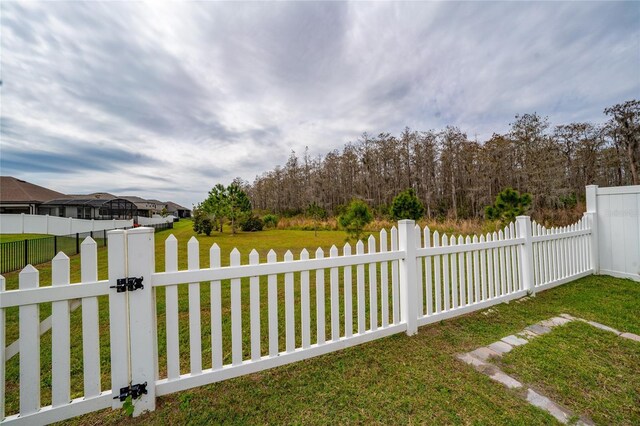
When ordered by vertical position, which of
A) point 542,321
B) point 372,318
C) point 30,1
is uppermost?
point 30,1

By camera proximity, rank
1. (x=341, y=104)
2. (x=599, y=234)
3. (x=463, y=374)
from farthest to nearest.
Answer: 1. (x=341, y=104)
2. (x=599, y=234)
3. (x=463, y=374)

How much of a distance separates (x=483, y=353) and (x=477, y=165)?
63.1 ft

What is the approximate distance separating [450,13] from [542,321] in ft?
16.5

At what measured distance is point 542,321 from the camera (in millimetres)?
2963

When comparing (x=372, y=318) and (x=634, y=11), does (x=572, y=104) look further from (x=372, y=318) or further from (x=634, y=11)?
(x=372, y=318)

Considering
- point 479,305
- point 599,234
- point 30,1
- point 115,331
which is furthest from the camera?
point 599,234

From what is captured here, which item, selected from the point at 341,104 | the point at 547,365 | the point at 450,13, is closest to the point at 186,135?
the point at 341,104

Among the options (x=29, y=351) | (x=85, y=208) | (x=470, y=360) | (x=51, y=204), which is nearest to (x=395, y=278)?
(x=470, y=360)

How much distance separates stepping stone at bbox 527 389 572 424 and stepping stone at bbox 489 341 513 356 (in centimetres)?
54

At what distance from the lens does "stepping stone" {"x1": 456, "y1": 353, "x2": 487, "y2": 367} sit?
2.16 m

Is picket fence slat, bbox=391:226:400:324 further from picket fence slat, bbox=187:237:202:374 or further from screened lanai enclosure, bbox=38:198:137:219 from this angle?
screened lanai enclosure, bbox=38:198:137:219

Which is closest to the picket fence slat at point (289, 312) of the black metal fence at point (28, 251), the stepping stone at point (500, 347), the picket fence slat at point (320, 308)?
the picket fence slat at point (320, 308)

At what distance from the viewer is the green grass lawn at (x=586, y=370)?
1659 millimetres

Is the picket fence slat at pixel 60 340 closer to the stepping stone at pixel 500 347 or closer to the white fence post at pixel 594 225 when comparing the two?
the stepping stone at pixel 500 347
